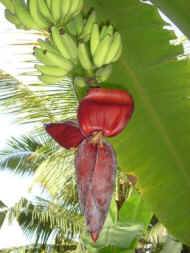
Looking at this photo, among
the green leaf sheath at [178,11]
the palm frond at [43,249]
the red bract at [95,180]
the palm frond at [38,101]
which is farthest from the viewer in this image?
the palm frond at [43,249]

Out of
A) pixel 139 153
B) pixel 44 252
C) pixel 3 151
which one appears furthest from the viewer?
pixel 3 151

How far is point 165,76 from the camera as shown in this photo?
4.70 ft

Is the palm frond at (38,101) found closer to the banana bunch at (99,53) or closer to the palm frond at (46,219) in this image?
the banana bunch at (99,53)

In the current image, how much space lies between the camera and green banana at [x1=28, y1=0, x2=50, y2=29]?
1.01 meters

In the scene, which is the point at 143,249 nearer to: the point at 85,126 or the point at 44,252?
the point at 44,252

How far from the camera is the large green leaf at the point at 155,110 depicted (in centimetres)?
137

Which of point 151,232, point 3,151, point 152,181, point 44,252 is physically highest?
point 152,181

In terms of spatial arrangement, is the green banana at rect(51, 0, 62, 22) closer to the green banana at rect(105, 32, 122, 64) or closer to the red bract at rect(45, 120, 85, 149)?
the green banana at rect(105, 32, 122, 64)

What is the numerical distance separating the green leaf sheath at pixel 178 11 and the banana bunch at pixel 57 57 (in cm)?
39

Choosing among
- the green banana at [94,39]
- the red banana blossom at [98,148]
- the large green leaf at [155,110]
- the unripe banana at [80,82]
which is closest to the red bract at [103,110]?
the red banana blossom at [98,148]

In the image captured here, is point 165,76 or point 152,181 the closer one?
point 165,76

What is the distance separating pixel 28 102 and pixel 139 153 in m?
1.06

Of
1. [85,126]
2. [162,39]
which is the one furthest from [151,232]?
[85,126]

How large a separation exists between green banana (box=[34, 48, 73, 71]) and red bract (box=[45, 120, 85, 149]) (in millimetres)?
145
